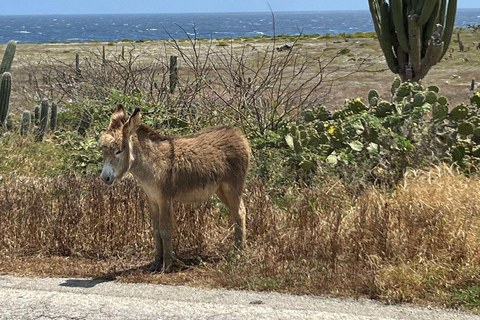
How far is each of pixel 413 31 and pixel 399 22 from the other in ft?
1.29

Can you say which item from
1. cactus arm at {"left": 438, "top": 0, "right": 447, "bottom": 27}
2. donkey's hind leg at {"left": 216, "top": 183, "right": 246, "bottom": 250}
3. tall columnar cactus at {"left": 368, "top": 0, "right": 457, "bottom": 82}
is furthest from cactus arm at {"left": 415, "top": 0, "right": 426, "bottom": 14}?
donkey's hind leg at {"left": 216, "top": 183, "right": 246, "bottom": 250}

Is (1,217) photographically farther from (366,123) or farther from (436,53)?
(436,53)

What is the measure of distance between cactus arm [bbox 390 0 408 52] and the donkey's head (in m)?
9.68

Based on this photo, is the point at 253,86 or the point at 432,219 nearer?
the point at 432,219

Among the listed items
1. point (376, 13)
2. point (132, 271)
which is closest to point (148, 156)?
point (132, 271)

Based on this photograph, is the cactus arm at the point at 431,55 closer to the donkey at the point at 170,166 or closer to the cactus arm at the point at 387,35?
the cactus arm at the point at 387,35

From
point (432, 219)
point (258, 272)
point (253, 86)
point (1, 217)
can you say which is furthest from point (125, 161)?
point (253, 86)

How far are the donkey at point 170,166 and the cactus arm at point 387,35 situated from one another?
9.01 m

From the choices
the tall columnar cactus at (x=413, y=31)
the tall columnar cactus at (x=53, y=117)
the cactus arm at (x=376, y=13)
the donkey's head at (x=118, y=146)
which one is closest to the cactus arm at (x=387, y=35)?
the tall columnar cactus at (x=413, y=31)

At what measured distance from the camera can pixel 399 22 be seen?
1450cm

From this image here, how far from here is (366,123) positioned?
884cm

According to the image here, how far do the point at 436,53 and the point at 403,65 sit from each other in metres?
0.78

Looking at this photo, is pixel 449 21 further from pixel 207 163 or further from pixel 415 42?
pixel 207 163

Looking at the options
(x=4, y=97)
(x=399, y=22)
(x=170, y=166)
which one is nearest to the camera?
(x=170, y=166)
